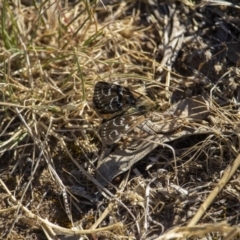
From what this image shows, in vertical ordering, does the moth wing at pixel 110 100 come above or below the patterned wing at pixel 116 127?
above

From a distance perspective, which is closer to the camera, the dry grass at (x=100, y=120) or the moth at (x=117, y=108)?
the dry grass at (x=100, y=120)

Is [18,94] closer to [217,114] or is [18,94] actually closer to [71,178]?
[71,178]

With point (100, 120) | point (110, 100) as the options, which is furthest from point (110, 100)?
point (100, 120)

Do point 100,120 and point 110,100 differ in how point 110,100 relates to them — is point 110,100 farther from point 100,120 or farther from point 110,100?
point 100,120

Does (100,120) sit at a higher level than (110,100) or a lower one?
lower

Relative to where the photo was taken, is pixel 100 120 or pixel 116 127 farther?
pixel 100 120
